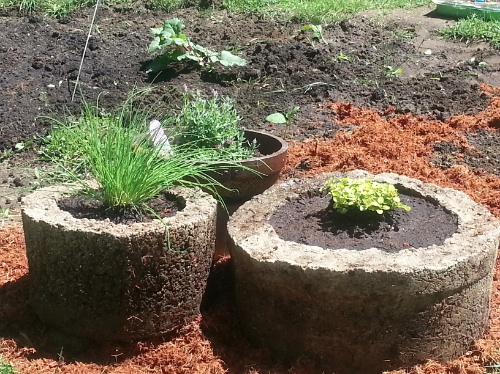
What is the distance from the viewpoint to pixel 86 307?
367cm

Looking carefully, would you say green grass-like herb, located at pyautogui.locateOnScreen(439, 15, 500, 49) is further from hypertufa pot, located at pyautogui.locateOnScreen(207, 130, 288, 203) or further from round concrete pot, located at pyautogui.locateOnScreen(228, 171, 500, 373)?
round concrete pot, located at pyautogui.locateOnScreen(228, 171, 500, 373)

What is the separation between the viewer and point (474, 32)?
8.85 metres

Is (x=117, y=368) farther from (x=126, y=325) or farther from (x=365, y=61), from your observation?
(x=365, y=61)

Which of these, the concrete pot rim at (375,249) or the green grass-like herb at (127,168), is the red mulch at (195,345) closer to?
the concrete pot rim at (375,249)

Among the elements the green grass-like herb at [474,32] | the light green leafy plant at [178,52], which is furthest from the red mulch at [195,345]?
the green grass-like herb at [474,32]

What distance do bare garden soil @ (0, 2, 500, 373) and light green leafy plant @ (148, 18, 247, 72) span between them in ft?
0.41

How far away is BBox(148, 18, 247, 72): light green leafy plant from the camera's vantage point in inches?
303

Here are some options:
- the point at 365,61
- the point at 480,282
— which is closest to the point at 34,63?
the point at 365,61

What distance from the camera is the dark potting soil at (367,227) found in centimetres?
367

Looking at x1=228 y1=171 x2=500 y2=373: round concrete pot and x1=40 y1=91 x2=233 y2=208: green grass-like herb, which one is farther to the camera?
x1=40 y1=91 x2=233 y2=208: green grass-like herb

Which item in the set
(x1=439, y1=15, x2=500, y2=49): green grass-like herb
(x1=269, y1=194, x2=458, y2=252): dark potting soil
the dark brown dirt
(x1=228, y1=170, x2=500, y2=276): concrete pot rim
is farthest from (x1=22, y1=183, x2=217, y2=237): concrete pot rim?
(x1=439, y1=15, x2=500, y2=49): green grass-like herb

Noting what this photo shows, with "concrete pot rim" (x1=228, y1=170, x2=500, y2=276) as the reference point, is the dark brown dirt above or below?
below

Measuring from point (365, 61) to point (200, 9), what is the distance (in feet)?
8.93

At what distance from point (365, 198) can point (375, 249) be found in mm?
343
